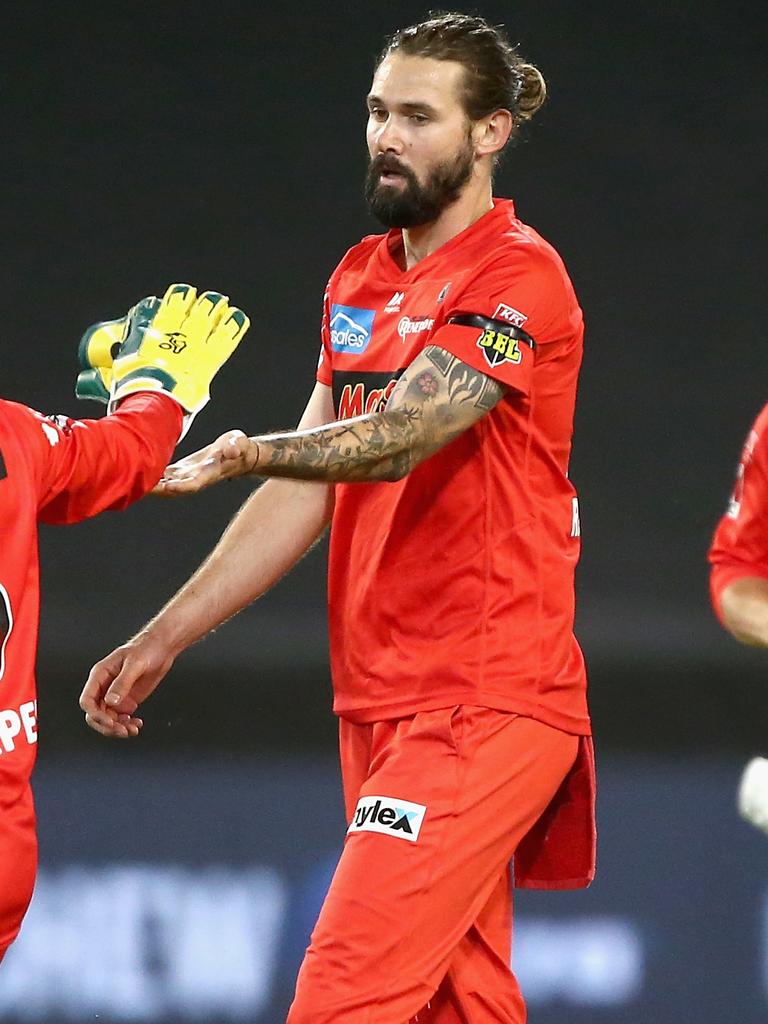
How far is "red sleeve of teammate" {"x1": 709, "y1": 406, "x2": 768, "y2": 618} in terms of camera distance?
2.09m

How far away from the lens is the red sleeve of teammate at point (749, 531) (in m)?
2.09

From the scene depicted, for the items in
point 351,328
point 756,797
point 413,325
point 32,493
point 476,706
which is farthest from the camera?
point 351,328

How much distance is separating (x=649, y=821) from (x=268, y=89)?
1801mm

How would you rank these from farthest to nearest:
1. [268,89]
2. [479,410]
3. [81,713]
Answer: [268,89], [81,713], [479,410]

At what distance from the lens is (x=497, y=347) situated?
2.24 metres

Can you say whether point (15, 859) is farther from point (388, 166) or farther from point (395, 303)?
point (388, 166)

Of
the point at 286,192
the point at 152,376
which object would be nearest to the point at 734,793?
the point at 286,192

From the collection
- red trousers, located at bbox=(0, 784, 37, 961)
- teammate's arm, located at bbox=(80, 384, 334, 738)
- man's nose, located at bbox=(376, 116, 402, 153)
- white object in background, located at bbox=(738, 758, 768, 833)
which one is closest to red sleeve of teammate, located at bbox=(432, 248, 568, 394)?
man's nose, located at bbox=(376, 116, 402, 153)

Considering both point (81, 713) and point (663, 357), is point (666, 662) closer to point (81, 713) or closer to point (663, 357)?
point (663, 357)

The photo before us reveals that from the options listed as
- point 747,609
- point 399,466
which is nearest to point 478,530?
point 399,466

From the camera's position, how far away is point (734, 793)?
371 centimetres

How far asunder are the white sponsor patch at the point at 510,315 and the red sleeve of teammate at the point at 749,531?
0.34m

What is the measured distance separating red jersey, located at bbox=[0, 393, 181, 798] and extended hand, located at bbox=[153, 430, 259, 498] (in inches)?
2.9

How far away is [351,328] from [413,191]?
200mm
